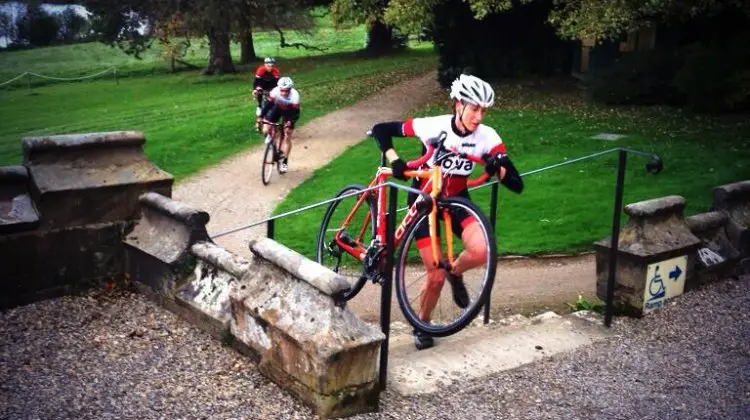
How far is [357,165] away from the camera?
1622cm

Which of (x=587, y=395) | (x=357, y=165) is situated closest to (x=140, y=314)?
(x=587, y=395)

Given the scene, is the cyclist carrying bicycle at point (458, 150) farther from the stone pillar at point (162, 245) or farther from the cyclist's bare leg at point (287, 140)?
the cyclist's bare leg at point (287, 140)

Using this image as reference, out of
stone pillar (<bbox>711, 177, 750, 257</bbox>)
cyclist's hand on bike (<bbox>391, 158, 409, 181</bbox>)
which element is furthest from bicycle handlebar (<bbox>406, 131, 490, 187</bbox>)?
stone pillar (<bbox>711, 177, 750, 257</bbox>)

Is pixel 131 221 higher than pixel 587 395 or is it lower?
higher

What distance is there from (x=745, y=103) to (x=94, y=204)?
54.6 ft

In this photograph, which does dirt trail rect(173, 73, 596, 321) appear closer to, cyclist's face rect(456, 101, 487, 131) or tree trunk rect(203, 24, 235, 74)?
cyclist's face rect(456, 101, 487, 131)

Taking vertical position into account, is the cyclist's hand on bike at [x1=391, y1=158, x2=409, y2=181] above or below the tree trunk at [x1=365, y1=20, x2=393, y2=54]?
above

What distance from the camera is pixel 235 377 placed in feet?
19.0

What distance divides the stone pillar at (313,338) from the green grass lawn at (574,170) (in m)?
4.84

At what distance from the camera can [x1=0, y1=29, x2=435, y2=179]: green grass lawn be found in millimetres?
19203

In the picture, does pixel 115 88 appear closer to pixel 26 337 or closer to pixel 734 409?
pixel 26 337

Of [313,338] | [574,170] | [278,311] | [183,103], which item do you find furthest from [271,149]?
[183,103]

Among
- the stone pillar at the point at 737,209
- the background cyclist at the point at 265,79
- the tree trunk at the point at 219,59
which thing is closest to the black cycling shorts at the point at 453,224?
the stone pillar at the point at 737,209

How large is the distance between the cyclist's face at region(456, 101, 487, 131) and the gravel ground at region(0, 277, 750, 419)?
1.74 meters
